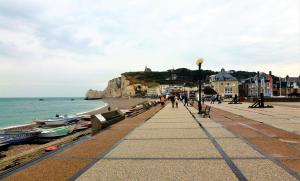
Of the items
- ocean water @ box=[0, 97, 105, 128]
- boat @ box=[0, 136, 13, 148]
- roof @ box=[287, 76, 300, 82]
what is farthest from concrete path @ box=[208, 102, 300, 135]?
roof @ box=[287, 76, 300, 82]

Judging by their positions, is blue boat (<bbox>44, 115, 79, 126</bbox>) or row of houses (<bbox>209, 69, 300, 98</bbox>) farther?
row of houses (<bbox>209, 69, 300, 98</bbox>)

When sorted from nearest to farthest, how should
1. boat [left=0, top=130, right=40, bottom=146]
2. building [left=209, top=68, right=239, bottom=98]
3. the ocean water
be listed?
boat [left=0, top=130, right=40, bottom=146]
the ocean water
building [left=209, top=68, right=239, bottom=98]

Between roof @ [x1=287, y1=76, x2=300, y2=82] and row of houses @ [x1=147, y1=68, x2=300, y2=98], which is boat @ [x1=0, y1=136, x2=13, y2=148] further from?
roof @ [x1=287, y1=76, x2=300, y2=82]

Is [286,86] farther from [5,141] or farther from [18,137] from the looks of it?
[5,141]

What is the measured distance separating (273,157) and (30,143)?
54.0 ft

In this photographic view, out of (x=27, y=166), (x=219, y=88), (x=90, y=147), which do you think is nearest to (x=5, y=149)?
(x=90, y=147)

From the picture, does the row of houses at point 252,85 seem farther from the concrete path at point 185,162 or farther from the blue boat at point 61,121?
the concrete path at point 185,162

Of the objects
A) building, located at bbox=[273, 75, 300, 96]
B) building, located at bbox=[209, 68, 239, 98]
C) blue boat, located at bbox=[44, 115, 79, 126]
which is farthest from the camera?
building, located at bbox=[209, 68, 239, 98]

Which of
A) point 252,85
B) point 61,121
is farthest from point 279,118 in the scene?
point 252,85

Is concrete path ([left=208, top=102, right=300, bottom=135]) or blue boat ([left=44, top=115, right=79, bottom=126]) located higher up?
concrete path ([left=208, top=102, right=300, bottom=135])

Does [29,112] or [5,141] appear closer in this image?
[5,141]

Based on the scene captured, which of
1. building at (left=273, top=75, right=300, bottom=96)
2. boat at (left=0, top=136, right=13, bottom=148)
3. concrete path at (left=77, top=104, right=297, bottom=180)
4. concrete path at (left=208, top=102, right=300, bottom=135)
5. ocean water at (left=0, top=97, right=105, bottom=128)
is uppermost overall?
building at (left=273, top=75, right=300, bottom=96)

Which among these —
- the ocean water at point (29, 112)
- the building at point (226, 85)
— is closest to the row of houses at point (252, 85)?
the building at point (226, 85)

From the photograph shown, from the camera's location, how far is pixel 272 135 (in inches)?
455
